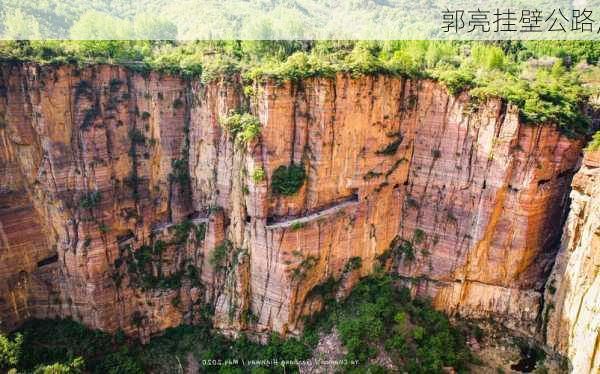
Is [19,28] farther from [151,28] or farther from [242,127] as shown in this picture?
[242,127]

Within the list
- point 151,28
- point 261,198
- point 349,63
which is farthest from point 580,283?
point 151,28

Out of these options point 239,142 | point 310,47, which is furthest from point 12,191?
point 310,47

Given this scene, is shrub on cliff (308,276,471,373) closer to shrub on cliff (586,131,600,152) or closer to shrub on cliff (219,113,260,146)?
shrub on cliff (219,113,260,146)

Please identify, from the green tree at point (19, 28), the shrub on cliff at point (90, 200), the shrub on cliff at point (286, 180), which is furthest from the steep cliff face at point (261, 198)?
the green tree at point (19, 28)

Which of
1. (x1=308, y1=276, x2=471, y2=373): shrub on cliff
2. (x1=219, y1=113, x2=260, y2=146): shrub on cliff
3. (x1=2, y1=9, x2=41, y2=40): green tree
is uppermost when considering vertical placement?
(x1=2, y1=9, x2=41, y2=40): green tree

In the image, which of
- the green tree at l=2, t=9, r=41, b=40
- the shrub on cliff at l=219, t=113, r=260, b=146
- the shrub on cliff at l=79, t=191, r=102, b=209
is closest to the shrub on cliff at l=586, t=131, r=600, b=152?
the shrub on cliff at l=219, t=113, r=260, b=146

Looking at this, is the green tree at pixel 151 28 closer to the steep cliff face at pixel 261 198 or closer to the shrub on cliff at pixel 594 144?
the steep cliff face at pixel 261 198

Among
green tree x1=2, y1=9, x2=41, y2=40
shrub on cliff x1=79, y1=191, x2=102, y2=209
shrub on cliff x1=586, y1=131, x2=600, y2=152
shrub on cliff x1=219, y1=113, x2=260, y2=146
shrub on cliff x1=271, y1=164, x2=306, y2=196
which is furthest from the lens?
green tree x1=2, y1=9, x2=41, y2=40
